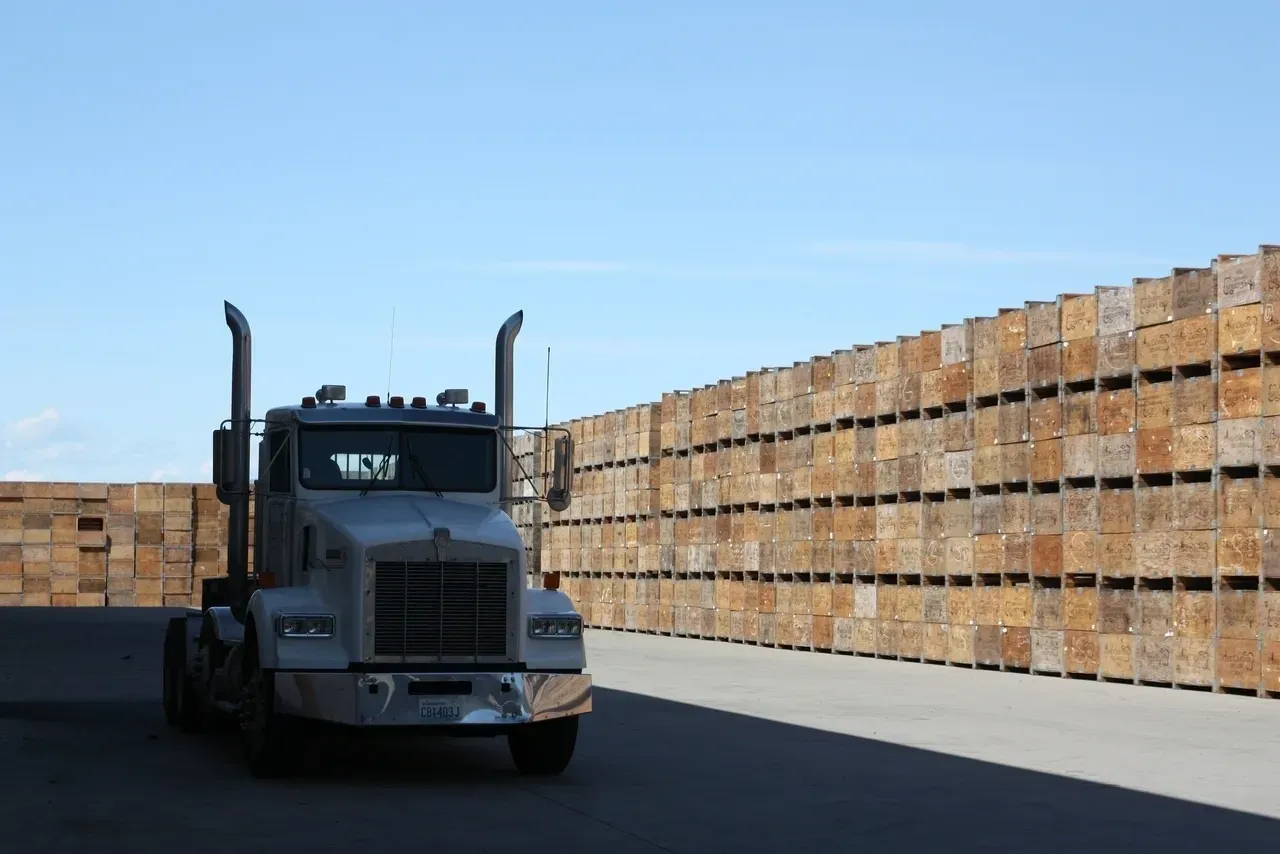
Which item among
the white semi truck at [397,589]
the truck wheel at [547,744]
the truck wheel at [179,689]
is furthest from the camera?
the truck wheel at [179,689]

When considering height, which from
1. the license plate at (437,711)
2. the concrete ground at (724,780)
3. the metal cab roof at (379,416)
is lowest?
the concrete ground at (724,780)

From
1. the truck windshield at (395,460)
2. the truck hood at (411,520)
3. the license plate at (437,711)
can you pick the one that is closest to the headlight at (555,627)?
the truck hood at (411,520)

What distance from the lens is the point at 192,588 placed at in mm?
36812

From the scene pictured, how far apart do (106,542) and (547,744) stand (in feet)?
92.6

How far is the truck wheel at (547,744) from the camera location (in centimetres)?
966

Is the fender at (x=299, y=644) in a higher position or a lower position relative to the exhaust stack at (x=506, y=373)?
lower

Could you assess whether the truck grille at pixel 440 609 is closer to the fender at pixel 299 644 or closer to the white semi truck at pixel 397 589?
the white semi truck at pixel 397 589

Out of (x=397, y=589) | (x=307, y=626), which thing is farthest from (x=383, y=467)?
(x=307, y=626)

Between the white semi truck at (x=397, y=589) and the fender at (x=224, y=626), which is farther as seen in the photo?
the fender at (x=224, y=626)

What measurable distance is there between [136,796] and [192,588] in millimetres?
28822

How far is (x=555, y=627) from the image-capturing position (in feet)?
31.4

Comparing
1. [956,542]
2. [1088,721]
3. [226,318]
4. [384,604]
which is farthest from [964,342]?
[384,604]

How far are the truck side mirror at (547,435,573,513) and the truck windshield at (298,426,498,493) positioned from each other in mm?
359

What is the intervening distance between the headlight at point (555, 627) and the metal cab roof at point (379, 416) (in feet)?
4.76
